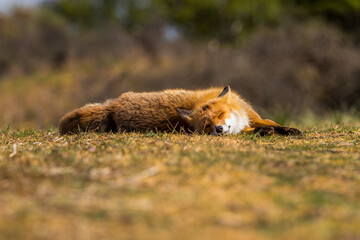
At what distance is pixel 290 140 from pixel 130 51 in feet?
70.1

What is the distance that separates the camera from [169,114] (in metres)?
6.38

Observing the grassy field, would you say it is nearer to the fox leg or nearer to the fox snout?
the fox leg

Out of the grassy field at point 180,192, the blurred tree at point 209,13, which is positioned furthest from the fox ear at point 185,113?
the blurred tree at point 209,13

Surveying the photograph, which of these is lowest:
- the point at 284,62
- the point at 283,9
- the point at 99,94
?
the point at 99,94

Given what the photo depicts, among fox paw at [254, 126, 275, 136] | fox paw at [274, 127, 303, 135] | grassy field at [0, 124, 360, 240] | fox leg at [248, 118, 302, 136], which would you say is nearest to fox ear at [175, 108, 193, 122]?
fox leg at [248, 118, 302, 136]

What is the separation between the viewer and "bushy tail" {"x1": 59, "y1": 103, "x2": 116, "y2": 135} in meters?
6.50

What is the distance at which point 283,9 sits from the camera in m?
28.9

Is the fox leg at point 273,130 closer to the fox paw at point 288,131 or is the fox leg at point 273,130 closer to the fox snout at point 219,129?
the fox paw at point 288,131

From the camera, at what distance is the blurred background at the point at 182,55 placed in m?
15.9

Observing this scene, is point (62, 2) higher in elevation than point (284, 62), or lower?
higher

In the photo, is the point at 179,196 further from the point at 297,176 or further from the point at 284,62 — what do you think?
the point at 284,62

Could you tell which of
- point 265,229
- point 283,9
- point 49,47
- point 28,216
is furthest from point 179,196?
point 49,47

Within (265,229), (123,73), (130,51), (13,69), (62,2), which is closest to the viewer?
(265,229)

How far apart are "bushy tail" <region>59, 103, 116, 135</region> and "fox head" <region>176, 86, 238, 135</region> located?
3.88 ft
